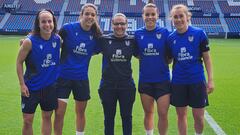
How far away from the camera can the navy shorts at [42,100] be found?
5797 millimetres

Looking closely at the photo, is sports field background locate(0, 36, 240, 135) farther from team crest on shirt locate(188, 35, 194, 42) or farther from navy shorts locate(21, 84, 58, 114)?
team crest on shirt locate(188, 35, 194, 42)

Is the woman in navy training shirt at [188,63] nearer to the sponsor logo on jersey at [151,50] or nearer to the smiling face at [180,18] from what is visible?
the smiling face at [180,18]

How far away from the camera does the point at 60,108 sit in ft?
20.8

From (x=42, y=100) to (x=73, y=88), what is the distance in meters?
0.70

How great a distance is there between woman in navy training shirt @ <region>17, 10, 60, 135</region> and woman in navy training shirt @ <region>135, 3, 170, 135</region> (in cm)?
134

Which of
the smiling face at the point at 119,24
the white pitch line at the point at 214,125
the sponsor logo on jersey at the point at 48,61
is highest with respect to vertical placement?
the smiling face at the point at 119,24

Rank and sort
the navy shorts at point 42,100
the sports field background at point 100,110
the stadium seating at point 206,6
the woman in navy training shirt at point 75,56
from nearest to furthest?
the navy shorts at point 42,100, the woman in navy training shirt at point 75,56, the sports field background at point 100,110, the stadium seating at point 206,6

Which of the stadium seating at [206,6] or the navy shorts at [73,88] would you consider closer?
the navy shorts at [73,88]

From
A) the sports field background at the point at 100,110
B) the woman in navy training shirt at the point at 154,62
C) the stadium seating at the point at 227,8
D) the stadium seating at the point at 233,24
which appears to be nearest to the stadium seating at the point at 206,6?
the stadium seating at the point at 227,8

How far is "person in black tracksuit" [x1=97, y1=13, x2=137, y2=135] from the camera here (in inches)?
243

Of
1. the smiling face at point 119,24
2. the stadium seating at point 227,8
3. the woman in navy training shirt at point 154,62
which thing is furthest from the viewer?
the stadium seating at point 227,8

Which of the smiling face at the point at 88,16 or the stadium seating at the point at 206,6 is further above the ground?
the stadium seating at the point at 206,6

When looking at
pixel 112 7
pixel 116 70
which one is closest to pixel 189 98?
pixel 116 70

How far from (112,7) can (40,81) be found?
38915 millimetres
